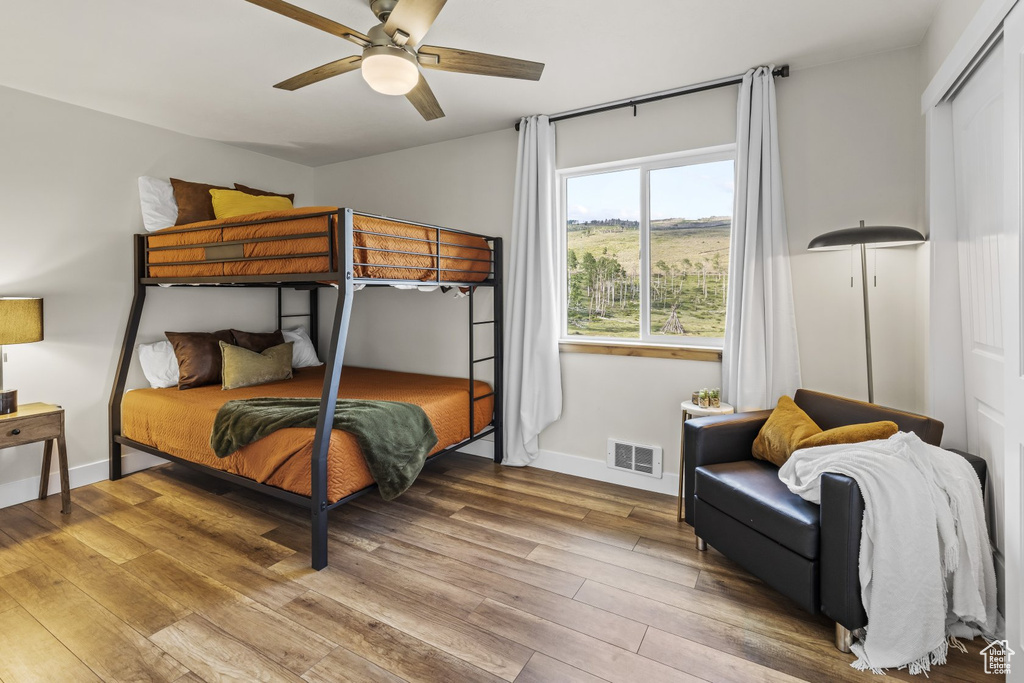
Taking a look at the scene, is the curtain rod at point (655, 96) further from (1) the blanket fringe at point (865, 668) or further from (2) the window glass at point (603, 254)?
(1) the blanket fringe at point (865, 668)

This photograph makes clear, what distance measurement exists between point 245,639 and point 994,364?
2.93 meters

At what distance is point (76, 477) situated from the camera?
321 cm

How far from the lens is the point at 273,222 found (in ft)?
8.49

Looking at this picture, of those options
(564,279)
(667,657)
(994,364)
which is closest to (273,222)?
(564,279)

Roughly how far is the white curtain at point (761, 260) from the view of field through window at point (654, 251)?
11.6 inches

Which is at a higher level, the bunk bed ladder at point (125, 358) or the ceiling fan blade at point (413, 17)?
the ceiling fan blade at point (413, 17)

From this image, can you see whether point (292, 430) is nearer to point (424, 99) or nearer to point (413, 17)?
point (424, 99)

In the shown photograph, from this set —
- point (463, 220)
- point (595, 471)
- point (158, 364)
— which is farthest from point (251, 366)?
point (595, 471)

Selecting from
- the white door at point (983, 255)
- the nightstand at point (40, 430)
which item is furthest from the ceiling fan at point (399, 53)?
the nightstand at point (40, 430)

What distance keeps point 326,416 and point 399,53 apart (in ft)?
5.13

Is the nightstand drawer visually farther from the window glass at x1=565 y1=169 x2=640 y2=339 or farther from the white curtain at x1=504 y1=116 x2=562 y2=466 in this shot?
the window glass at x1=565 y1=169 x2=640 y2=339

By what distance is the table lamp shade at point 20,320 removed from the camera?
8.52 feet

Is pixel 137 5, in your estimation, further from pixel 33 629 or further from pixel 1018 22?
pixel 1018 22

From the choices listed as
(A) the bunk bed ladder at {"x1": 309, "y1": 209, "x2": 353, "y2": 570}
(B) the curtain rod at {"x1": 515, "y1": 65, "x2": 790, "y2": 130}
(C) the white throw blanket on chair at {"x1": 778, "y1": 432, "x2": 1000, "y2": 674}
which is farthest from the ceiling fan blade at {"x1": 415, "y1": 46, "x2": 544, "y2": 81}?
(C) the white throw blanket on chair at {"x1": 778, "y1": 432, "x2": 1000, "y2": 674}
